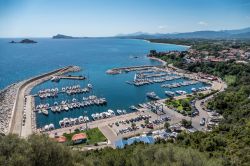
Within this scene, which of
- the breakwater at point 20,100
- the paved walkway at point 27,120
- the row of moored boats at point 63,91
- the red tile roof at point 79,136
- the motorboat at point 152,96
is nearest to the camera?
the red tile roof at point 79,136

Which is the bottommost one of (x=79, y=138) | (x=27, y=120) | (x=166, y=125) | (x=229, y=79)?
(x=27, y=120)

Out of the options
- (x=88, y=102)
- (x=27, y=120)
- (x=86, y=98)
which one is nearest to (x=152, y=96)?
(x=88, y=102)

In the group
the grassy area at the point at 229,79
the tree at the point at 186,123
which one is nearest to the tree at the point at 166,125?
the tree at the point at 186,123

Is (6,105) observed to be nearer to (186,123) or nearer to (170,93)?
(186,123)

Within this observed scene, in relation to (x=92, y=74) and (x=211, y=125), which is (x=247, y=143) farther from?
(x=92, y=74)

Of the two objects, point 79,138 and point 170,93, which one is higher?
point 170,93

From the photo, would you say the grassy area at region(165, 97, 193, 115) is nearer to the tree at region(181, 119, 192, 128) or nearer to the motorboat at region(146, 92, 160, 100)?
the motorboat at region(146, 92, 160, 100)

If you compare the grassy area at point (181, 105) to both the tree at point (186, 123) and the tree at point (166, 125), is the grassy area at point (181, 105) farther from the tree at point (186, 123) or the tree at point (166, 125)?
the tree at point (166, 125)

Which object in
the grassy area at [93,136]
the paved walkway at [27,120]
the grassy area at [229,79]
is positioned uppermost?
the grassy area at [229,79]

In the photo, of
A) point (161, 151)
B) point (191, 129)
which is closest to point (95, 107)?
point (191, 129)
